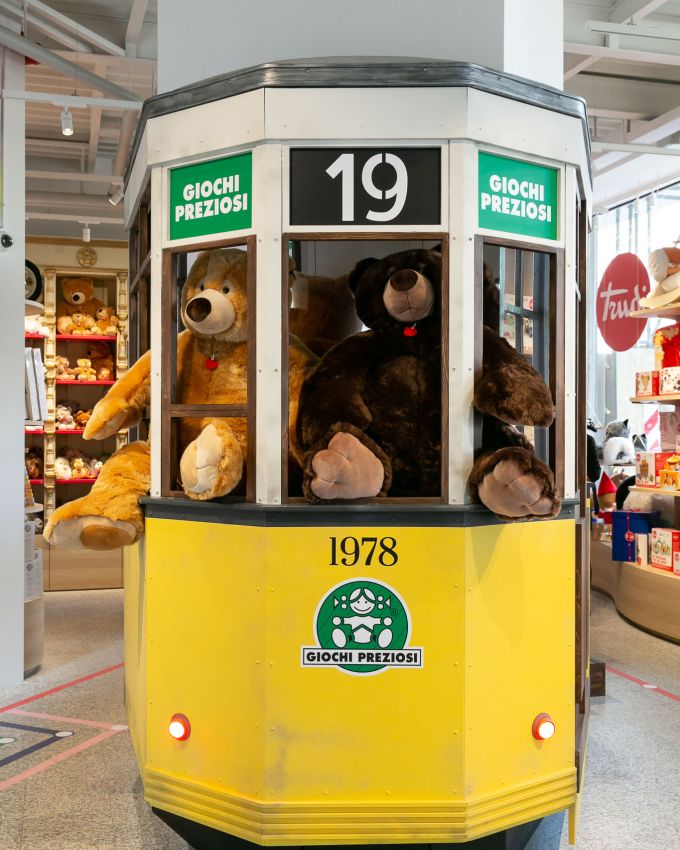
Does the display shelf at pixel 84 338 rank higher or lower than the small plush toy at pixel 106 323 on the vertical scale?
lower

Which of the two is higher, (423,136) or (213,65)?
(213,65)

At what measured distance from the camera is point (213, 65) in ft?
10.5

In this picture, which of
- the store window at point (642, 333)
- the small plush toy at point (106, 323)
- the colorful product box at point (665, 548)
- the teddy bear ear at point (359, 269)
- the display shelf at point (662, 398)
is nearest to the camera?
the teddy bear ear at point (359, 269)

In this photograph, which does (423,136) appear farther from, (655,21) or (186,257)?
(655,21)

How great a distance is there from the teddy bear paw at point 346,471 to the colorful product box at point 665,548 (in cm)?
435

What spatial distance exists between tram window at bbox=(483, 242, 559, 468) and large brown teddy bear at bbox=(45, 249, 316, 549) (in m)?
1.07

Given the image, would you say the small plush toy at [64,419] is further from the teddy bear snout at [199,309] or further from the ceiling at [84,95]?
the teddy bear snout at [199,309]

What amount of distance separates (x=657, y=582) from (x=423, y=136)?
456cm

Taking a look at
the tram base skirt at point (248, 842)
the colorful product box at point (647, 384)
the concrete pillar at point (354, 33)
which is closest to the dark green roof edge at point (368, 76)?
the concrete pillar at point (354, 33)

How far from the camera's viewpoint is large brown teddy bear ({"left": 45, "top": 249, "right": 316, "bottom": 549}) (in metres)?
2.82

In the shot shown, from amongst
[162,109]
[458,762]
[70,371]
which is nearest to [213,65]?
[162,109]

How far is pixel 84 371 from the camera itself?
905 centimetres

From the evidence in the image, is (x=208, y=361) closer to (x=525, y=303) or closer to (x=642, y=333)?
(x=525, y=303)

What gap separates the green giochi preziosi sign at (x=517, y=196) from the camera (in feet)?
8.73
